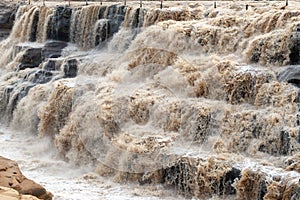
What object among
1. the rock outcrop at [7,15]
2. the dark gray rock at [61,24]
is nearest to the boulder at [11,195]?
the dark gray rock at [61,24]

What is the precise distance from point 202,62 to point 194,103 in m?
1.60

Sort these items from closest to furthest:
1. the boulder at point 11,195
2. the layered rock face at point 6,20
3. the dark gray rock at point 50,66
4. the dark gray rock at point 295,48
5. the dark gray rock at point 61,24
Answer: the boulder at point 11,195 → the dark gray rock at point 295,48 → the dark gray rock at point 50,66 → the dark gray rock at point 61,24 → the layered rock face at point 6,20

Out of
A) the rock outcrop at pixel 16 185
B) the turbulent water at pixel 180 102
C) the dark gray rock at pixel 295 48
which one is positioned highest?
the dark gray rock at pixel 295 48

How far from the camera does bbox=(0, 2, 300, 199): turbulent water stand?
350 inches

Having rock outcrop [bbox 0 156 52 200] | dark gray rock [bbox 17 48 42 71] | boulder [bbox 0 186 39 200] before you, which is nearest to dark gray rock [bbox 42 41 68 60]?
dark gray rock [bbox 17 48 42 71]

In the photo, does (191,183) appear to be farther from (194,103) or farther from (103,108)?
(103,108)

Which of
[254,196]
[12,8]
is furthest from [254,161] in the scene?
[12,8]

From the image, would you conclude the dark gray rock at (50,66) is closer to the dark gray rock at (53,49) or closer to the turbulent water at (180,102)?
the turbulent water at (180,102)

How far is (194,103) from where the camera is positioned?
10.3m

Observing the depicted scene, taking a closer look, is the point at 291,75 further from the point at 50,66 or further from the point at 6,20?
the point at 6,20

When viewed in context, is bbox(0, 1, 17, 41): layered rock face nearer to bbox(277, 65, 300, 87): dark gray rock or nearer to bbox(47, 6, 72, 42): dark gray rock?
bbox(47, 6, 72, 42): dark gray rock

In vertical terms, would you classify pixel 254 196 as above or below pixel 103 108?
below

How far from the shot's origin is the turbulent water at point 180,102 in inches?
350

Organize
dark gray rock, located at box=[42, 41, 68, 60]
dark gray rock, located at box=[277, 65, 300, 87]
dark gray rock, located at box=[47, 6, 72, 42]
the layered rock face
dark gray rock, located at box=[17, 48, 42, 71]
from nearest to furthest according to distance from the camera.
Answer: dark gray rock, located at box=[277, 65, 300, 87], dark gray rock, located at box=[42, 41, 68, 60], dark gray rock, located at box=[17, 48, 42, 71], dark gray rock, located at box=[47, 6, 72, 42], the layered rock face
